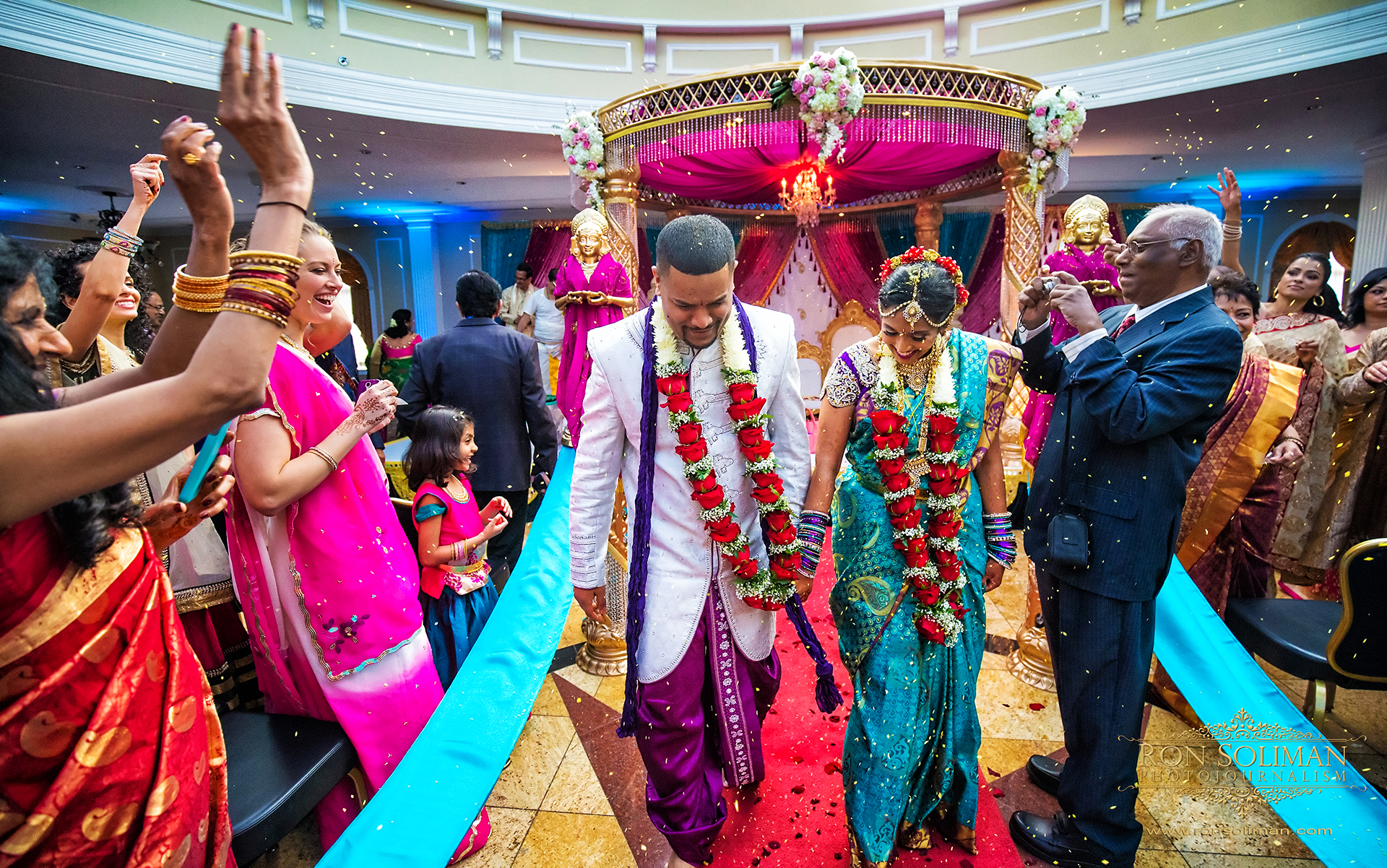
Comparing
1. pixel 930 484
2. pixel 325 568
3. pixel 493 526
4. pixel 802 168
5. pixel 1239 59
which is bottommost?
pixel 493 526

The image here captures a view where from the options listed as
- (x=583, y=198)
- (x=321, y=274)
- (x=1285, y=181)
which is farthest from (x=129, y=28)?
(x=1285, y=181)

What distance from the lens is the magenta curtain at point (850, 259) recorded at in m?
9.10

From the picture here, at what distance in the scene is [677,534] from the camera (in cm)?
189

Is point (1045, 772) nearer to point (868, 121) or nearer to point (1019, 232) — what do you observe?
point (1019, 232)

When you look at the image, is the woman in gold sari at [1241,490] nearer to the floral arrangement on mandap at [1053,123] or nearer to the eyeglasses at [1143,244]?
the eyeglasses at [1143,244]

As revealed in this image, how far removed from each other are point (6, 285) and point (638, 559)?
1394mm

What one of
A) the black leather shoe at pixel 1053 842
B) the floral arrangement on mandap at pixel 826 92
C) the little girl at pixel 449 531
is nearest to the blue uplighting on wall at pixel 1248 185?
the floral arrangement on mandap at pixel 826 92

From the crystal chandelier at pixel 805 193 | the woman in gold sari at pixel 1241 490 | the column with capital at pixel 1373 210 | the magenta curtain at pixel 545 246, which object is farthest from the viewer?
the magenta curtain at pixel 545 246

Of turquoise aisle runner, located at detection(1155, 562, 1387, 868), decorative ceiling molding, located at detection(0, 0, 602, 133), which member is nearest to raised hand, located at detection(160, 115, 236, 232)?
turquoise aisle runner, located at detection(1155, 562, 1387, 868)

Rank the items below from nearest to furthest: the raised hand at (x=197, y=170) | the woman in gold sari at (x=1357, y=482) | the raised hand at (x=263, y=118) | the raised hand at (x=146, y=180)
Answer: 1. the raised hand at (x=263, y=118)
2. the raised hand at (x=197, y=170)
3. the raised hand at (x=146, y=180)
4. the woman in gold sari at (x=1357, y=482)

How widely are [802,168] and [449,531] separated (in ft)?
16.3

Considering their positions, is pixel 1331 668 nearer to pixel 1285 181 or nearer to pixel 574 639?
pixel 574 639

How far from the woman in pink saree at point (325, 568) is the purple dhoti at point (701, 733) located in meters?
0.74

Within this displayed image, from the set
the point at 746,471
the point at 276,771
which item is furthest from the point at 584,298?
the point at 276,771
